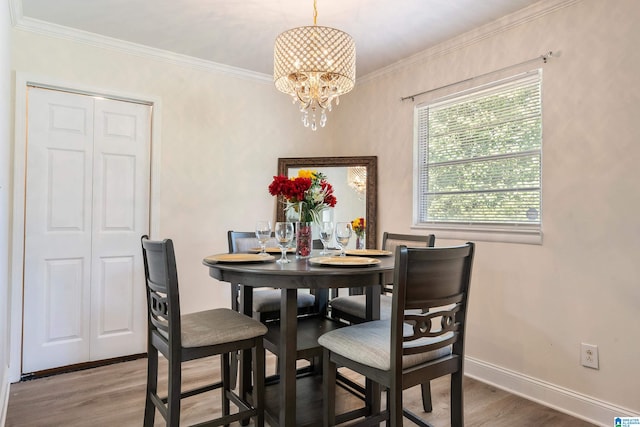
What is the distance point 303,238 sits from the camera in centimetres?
223

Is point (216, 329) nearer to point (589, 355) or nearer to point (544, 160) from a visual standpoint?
point (589, 355)

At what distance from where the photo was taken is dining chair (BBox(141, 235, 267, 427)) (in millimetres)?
1685

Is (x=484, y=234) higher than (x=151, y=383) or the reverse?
higher

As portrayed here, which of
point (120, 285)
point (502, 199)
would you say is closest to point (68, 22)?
point (120, 285)

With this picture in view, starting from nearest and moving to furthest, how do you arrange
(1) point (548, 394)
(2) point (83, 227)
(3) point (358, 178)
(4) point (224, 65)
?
1. (1) point (548, 394)
2. (2) point (83, 227)
3. (4) point (224, 65)
4. (3) point (358, 178)

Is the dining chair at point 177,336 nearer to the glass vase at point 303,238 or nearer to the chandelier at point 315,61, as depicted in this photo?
the glass vase at point 303,238

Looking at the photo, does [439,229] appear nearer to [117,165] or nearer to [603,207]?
[603,207]

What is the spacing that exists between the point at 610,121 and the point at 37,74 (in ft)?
12.1

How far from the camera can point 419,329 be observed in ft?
5.06

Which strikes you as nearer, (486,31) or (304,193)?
(304,193)

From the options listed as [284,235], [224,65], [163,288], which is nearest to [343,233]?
[284,235]

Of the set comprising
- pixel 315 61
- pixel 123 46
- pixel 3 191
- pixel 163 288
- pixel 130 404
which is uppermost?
pixel 123 46

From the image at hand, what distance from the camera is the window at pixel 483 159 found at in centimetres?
264

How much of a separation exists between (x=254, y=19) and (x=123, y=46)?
117 cm
